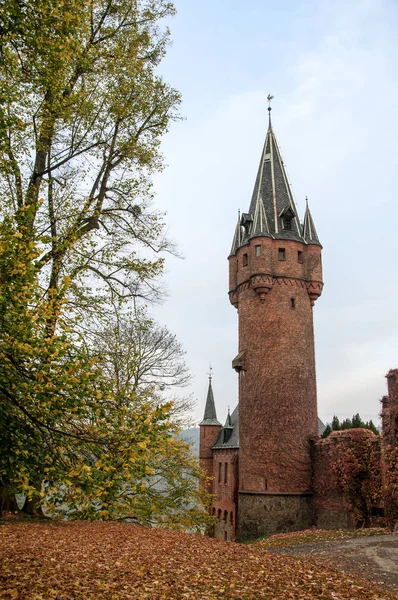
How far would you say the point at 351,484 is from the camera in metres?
22.6

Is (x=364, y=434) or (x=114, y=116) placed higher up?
(x=114, y=116)

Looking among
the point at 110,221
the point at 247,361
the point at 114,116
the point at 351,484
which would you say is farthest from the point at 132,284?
the point at 351,484

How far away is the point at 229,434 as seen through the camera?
1387 inches

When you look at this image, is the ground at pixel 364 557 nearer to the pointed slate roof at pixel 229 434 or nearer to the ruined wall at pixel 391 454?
the ruined wall at pixel 391 454

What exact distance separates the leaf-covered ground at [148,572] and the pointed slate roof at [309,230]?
822 inches

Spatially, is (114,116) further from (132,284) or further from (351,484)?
(351,484)

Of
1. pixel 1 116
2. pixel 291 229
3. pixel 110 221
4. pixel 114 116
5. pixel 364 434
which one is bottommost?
pixel 364 434

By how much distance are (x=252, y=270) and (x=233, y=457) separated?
35.4 ft

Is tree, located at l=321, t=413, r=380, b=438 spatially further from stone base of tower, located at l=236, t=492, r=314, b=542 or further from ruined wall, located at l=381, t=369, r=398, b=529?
ruined wall, located at l=381, t=369, r=398, b=529

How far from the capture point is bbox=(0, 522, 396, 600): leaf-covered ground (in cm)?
618

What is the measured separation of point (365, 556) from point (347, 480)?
438 inches

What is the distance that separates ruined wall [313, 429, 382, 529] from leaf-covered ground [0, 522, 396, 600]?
13442 millimetres

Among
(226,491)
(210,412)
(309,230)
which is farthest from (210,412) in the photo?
(309,230)

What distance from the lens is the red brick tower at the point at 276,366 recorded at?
24.6 meters
